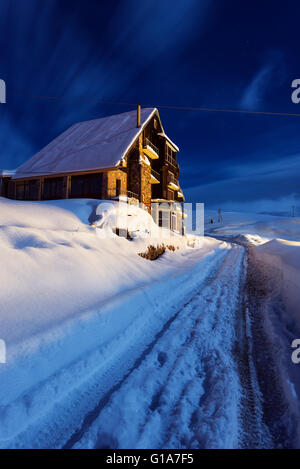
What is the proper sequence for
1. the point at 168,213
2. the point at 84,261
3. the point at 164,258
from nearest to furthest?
the point at 84,261, the point at 164,258, the point at 168,213

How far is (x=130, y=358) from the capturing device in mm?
2496

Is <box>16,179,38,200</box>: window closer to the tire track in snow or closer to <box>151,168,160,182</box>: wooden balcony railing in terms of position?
<box>151,168,160,182</box>: wooden balcony railing

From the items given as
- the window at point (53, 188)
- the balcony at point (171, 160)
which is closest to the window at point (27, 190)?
the window at point (53, 188)

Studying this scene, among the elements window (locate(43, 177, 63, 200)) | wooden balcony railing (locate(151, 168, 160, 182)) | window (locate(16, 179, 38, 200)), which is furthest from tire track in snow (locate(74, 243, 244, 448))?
wooden balcony railing (locate(151, 168, 160, 182))

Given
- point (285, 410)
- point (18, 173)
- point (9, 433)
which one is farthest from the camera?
point (18, 173)

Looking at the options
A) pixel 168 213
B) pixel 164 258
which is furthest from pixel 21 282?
pixel 168 213

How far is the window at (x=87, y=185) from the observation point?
15.9m

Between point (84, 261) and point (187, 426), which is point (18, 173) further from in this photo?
point (187, 426)

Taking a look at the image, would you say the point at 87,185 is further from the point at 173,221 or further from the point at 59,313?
the point at 59,313

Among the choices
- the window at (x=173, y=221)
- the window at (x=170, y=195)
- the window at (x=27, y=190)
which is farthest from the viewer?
the window at (x=173, y=221)

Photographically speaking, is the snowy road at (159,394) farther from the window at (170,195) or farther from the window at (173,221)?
the window at (173,221)

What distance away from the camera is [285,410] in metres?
1.81

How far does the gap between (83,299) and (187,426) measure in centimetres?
252

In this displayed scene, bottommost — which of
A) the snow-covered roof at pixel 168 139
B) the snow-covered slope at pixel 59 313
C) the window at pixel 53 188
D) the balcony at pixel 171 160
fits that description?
the snow-covered slope at pixel 59 313
